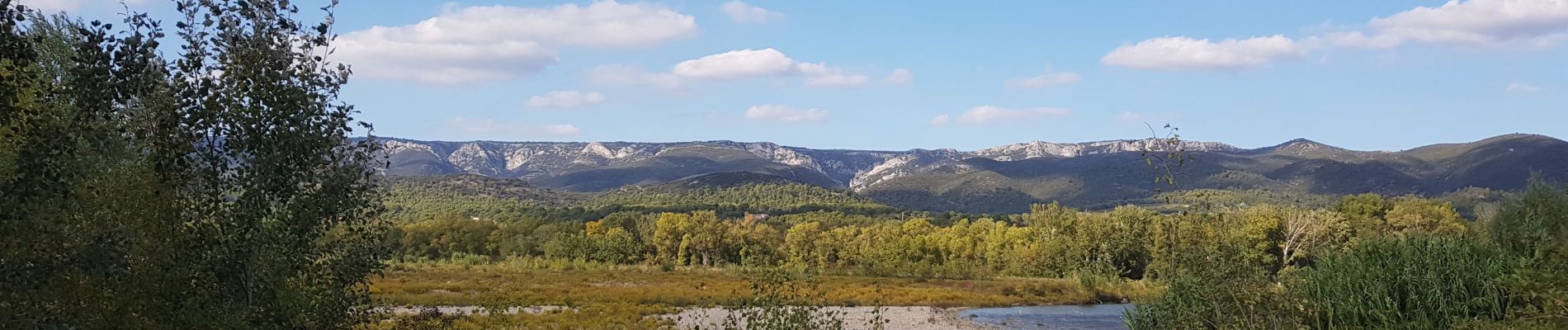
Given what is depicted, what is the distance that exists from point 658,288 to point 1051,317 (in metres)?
24.5

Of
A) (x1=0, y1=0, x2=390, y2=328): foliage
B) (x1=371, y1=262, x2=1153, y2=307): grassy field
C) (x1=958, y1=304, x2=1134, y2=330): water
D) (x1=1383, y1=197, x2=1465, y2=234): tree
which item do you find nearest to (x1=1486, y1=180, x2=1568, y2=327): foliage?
(x1=0, y1=0, x2=390, y2=328): foliage

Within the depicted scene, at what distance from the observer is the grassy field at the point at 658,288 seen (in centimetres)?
5144

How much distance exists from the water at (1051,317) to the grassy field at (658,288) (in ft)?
6.38

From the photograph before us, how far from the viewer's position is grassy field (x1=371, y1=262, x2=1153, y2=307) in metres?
51.4

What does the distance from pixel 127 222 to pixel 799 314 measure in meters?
9.21

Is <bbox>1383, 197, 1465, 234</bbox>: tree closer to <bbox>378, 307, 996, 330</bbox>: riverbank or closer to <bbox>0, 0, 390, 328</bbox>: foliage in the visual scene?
<bbox>378, 307, 996, 330</bbox>: riverbank

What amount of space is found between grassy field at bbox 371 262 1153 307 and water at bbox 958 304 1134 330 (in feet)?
→ 6.38

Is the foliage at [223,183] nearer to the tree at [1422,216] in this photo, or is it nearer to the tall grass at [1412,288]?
the tall grass at [1412,288]

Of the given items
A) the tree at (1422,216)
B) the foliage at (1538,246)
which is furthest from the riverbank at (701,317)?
the tree at (1422,216)

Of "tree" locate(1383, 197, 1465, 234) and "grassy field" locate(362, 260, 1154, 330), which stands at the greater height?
"tree" locate(1383, 197, 1465, 234)

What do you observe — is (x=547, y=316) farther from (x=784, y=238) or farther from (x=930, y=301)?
(x=784, y=238)

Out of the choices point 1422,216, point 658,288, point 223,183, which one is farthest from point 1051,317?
point 1422,216

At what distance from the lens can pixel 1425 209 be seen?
3620 inches

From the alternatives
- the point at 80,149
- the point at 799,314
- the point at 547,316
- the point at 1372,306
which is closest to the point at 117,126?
the point at 80,149
